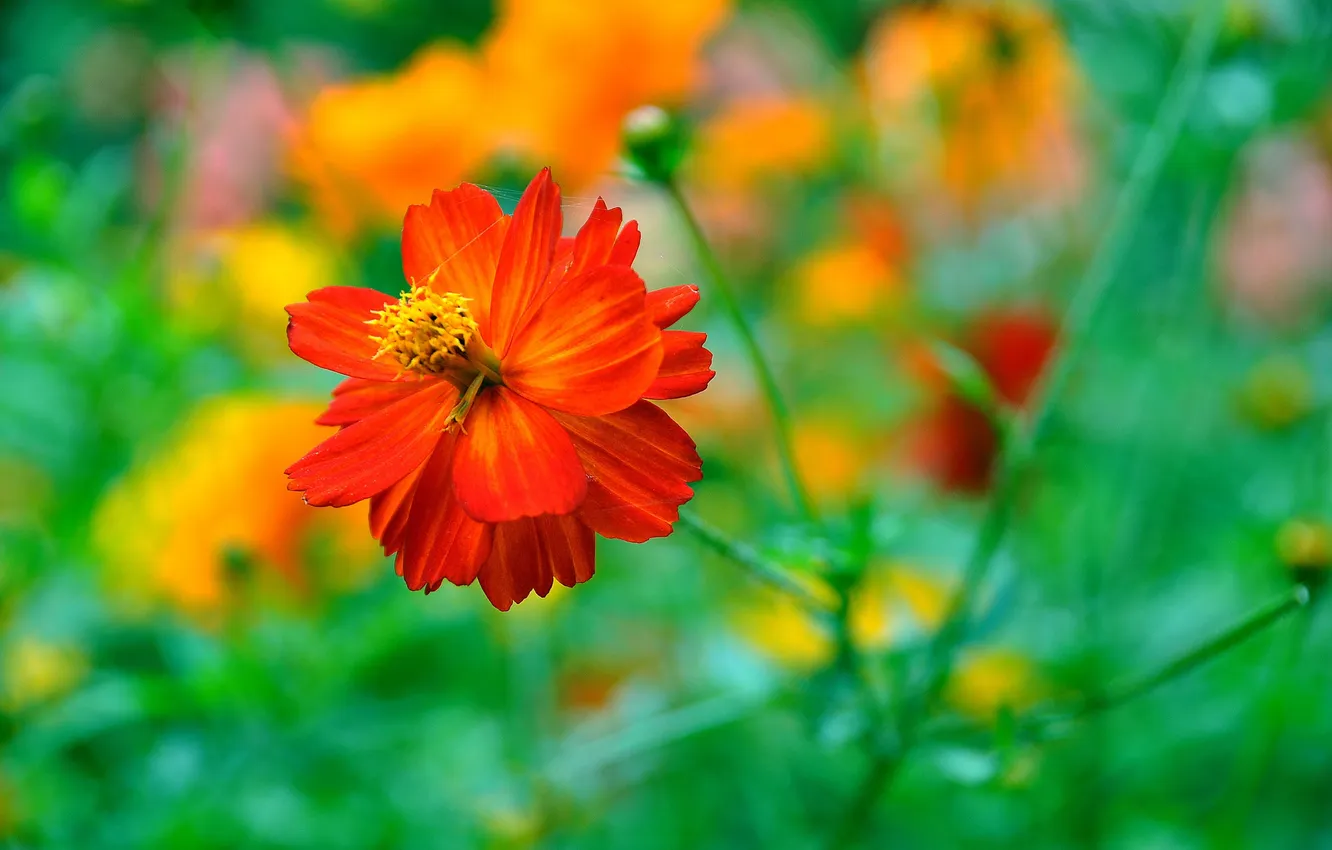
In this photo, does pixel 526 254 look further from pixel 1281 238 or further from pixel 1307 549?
pixel 1281 238

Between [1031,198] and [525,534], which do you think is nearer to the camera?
[525,534]

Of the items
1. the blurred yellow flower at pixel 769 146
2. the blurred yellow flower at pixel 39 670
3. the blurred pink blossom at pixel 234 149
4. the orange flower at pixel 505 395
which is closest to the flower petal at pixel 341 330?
the orange flower at pixel 505 395

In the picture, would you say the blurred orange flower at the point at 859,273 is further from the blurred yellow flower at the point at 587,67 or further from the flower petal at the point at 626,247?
the flower petal at the point at 626,247

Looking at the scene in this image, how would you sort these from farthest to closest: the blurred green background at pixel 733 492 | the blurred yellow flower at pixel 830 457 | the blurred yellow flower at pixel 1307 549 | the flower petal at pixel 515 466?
the blurred yellow flower at pixel 830 457 → the blurred green background at pixel 733 492 → the blurred yellow flower at pixel 1307 549 → the flower petal at pixel 515 466

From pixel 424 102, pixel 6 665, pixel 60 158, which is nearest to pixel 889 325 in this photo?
pixel 424 102

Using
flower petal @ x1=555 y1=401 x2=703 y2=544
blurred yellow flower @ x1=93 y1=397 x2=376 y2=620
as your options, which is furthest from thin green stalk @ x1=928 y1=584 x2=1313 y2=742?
blurred yellow flower @ x1=93 y1=397 x2=376 y2=620

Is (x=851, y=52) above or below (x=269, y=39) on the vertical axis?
above

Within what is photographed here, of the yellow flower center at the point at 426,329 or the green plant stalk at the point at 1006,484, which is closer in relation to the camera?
the yellow flower center at the point at 426,329

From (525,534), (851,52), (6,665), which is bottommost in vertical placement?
(525,534)

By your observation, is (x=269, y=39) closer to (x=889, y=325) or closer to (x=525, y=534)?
(x=889, y=325)
